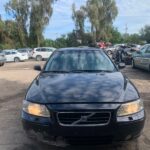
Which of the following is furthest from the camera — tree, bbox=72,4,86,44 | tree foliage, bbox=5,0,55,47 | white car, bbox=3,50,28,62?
tree, bbox=72,4,86,44

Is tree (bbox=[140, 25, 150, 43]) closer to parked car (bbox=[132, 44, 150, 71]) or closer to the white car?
the white car

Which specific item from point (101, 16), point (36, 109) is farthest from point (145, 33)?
point (36, 109)

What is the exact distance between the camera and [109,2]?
73750 millimetres

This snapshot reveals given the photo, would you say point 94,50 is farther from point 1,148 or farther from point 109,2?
point 109,2

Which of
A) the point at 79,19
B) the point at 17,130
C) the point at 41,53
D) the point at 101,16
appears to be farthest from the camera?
the point at 101,16

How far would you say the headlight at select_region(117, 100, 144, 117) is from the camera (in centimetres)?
587

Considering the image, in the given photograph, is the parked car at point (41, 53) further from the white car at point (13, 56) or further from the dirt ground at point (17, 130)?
the dirt ground at point (17, 130)

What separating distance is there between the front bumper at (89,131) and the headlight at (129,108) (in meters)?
0.12

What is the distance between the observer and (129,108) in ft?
19.6

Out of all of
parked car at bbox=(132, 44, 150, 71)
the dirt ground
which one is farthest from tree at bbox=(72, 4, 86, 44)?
the dirt ground

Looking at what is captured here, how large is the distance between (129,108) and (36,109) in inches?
52.5

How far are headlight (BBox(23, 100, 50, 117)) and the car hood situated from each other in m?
0.07

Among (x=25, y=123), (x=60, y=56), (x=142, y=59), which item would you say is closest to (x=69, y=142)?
(x=25, y=123)

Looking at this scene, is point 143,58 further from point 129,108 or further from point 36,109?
point 36,109
